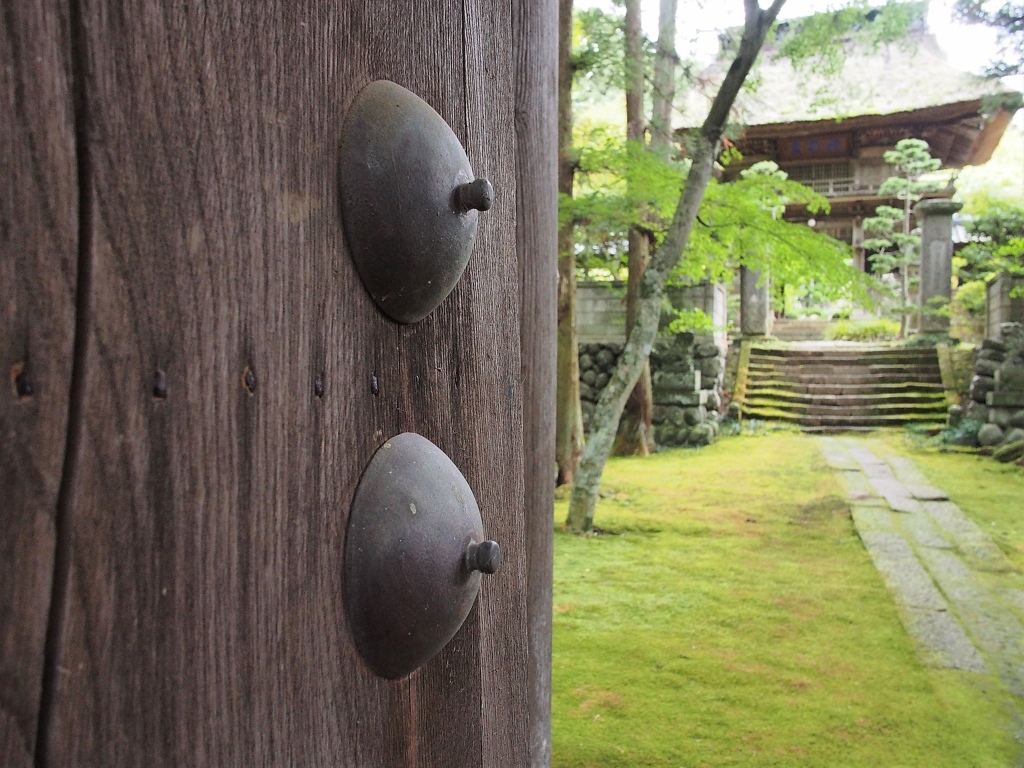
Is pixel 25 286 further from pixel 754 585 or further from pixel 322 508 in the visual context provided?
pixel 754 585

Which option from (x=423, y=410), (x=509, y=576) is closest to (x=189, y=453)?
(x=423, y=410)

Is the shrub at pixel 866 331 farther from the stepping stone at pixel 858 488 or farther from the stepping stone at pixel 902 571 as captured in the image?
the stepping stone at pixel 902 571

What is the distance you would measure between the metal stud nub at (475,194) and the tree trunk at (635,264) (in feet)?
16.4

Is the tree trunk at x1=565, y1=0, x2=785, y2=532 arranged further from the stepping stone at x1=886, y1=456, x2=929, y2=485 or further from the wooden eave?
the wooden eave

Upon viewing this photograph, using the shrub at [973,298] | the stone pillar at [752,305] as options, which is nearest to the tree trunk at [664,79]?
the stone pillar at [752,305]

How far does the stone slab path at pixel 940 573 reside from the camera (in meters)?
3.18

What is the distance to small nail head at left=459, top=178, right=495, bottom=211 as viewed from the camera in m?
0.61

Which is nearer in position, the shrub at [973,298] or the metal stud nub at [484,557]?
the metal stud nub at [484,557]

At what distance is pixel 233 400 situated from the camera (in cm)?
45

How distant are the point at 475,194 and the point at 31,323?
1.16 ft

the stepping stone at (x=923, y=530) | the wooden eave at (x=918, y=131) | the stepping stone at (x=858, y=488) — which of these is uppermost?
the wooden eave at (x=918, y=131)

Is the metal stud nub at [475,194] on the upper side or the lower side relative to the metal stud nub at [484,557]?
upper

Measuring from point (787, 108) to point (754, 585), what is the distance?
18724 millimetres

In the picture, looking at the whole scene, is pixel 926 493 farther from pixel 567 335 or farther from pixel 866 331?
pixel 866 331
